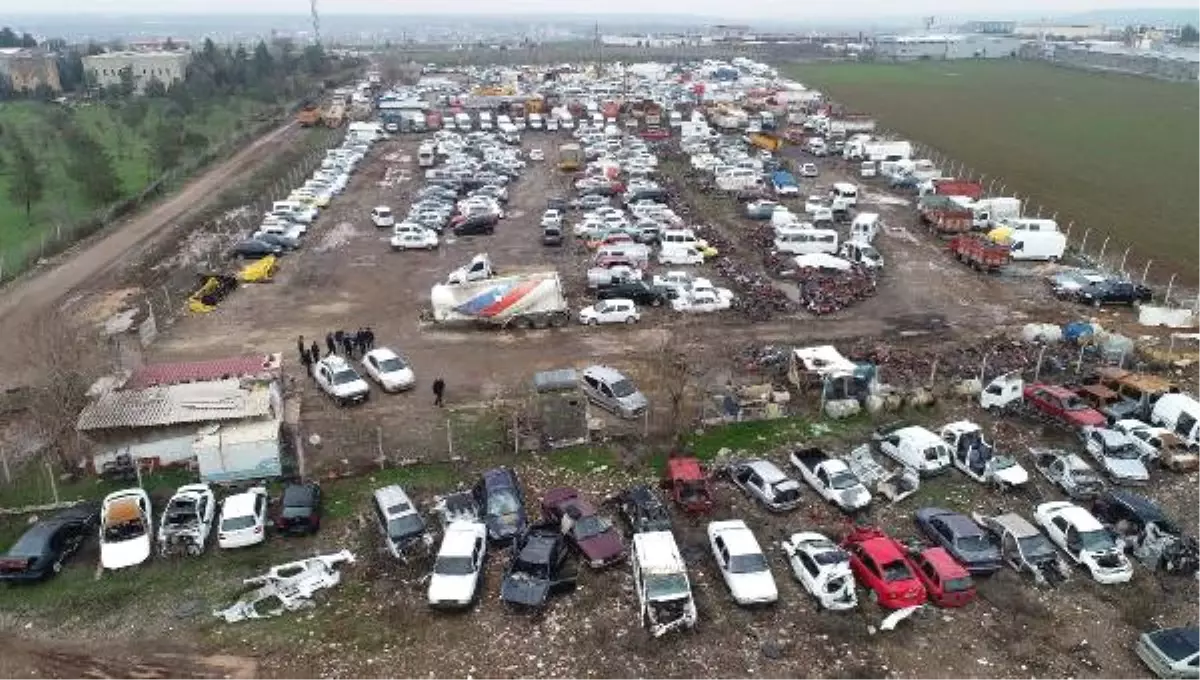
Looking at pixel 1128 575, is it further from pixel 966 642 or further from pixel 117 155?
pixel 117 155

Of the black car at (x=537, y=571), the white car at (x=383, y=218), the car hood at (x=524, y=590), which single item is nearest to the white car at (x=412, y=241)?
the white car at (x=383, y=218)

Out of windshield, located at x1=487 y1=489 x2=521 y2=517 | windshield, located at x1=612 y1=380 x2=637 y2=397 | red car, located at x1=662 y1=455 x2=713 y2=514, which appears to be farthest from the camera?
windshield, located at x1=612 y1=380 x2=637 y2=397

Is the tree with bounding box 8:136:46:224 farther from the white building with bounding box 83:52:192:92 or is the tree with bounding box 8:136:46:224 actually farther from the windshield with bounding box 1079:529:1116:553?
the white building with bounding box 83:52:192:92

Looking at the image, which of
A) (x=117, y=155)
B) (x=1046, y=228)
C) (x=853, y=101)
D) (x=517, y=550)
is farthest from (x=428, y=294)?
(x=853, y=101)

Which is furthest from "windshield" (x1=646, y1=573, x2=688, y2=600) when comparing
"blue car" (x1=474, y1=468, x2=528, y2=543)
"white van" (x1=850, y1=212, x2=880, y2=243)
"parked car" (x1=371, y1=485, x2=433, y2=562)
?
"white van" (x1=850, y1=212, x2=880, y2=243)

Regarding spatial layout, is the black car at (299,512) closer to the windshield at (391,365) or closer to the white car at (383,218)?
the windshield at (391,365)

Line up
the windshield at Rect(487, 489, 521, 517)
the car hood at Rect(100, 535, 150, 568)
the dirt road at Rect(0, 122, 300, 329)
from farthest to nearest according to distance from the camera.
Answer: the dirt road at Rect(0, 122, 300, 329)
the windshield at Rect(487, 489, 521, 517)
the car hood at Rect(100, 535, 150, 568)
